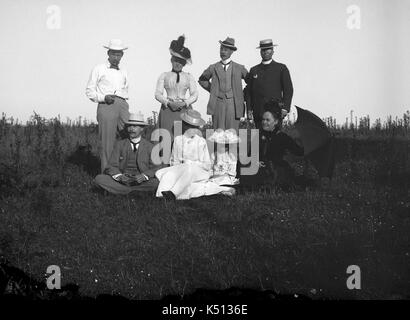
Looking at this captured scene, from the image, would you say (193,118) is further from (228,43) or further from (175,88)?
(228,43)

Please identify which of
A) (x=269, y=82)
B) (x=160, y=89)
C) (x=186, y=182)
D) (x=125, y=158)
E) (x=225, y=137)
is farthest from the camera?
(x=160, y=89)

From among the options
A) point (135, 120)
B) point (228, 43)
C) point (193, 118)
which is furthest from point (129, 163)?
point (228, 43)

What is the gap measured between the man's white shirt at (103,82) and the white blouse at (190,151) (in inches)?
58.8

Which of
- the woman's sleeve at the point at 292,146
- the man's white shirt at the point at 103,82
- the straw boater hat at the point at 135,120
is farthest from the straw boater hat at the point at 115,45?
the woman's sleeve at the point at 292,146

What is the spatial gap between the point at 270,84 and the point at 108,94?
2.73 meters

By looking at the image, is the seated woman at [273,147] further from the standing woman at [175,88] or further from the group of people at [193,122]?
the standing woman at [175,88]

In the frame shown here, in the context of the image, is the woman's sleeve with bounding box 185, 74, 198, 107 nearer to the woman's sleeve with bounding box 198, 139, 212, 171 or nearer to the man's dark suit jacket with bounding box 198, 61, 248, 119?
the man's dark suit jacket with bounding box 198, 61, 248, 119

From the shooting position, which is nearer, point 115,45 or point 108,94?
point 115,45

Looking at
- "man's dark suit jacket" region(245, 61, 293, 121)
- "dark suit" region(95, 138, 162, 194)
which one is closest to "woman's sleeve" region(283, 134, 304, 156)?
"man's dark suit jacket" region(245, 61, 293, 121)

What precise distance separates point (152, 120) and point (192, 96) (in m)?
4.33

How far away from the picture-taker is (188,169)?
29.2 feet

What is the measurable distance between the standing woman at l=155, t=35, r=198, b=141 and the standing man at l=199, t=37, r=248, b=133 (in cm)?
36

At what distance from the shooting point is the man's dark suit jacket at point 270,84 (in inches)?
382
